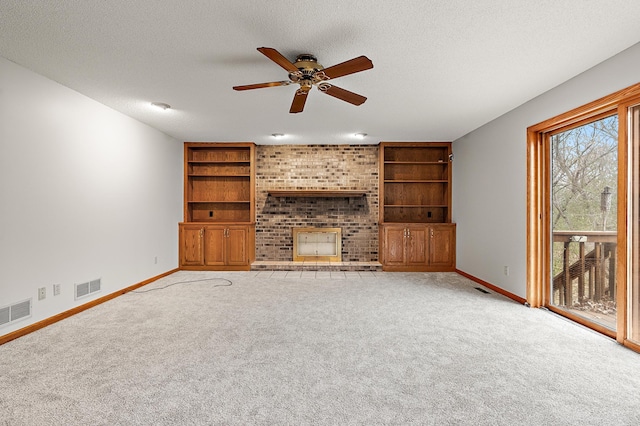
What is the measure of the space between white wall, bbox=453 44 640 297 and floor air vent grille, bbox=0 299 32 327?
486 centimetres

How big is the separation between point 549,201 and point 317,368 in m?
3.16

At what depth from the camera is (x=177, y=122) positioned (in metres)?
4.51

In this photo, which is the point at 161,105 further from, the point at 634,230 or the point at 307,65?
the point at 634,230

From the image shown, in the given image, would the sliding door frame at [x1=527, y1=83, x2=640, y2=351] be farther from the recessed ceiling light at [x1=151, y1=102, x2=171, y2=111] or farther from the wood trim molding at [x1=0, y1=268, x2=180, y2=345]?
the wood trim molding at [x1=0, y1=268, x2=180, y2=345]

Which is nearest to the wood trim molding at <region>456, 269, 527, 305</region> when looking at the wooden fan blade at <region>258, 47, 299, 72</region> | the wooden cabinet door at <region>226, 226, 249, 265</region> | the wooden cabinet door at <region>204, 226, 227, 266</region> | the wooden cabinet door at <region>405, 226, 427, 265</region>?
the wooden cabinet door at <region>405, 226, 427, 265</region>

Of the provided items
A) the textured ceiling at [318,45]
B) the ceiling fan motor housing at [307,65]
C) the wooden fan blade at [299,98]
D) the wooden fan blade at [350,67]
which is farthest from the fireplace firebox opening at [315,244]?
the wooden fan blade at [350,67]

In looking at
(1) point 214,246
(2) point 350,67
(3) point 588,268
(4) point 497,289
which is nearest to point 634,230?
(3) point 588,268

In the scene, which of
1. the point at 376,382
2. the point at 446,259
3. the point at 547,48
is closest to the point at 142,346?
the point at 376,382

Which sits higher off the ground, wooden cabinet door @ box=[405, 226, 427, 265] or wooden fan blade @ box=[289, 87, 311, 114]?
wooden fan blade @ box=[289, 87, 311, 114]

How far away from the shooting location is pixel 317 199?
6.07m

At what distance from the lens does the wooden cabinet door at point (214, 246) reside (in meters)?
5.71

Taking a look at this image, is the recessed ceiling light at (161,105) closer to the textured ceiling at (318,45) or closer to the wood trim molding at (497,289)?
the textured ceiling at (318,45)

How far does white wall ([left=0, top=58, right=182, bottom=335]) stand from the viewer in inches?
106

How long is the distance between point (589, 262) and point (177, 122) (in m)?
5.16
